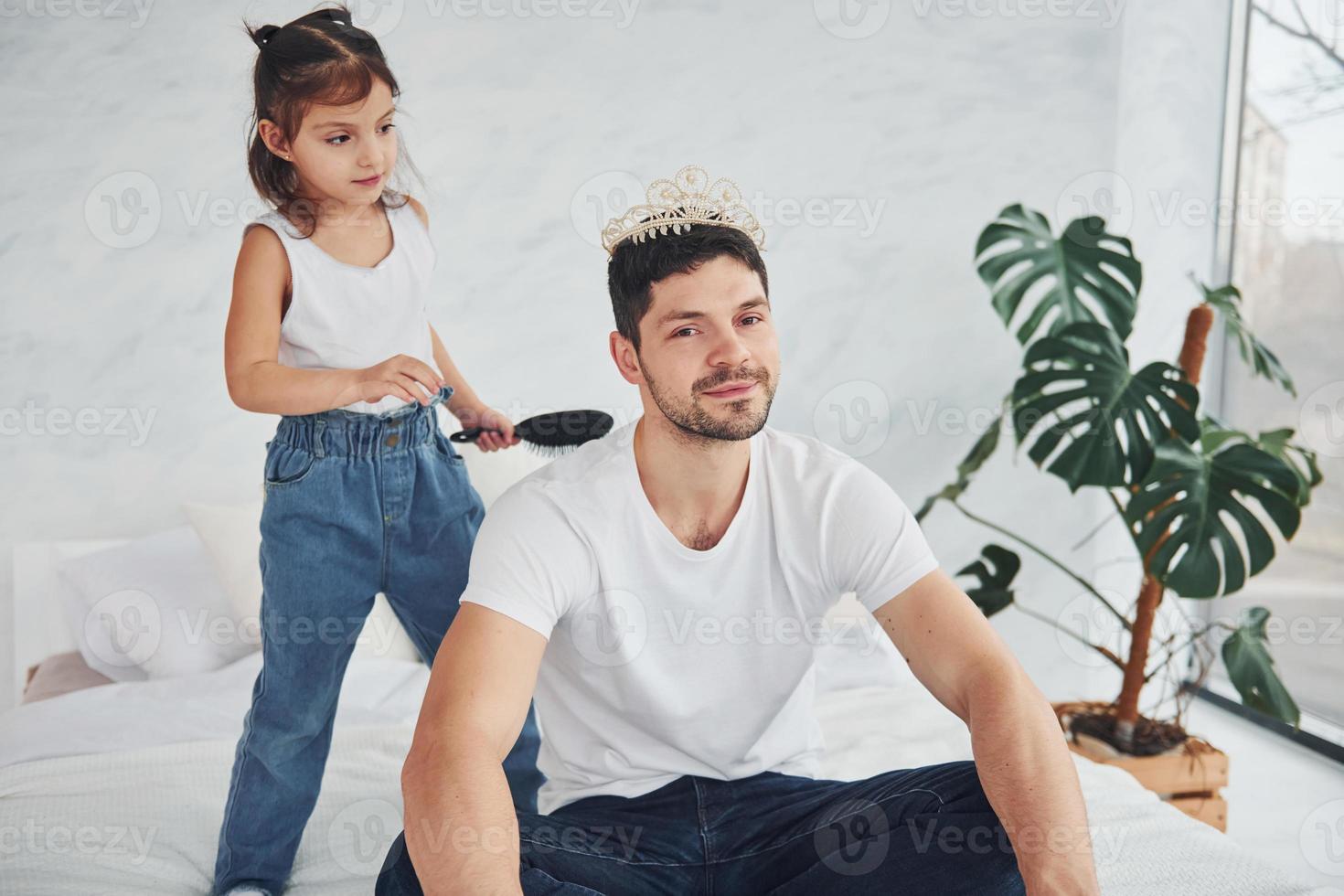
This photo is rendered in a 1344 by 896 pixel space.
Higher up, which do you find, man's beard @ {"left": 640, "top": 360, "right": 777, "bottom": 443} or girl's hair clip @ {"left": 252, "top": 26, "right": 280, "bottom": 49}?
girl's hair clip @ {"left": 252, "top": 26, "right": 280, "bottom": 49}

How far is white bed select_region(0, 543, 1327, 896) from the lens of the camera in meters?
1.47

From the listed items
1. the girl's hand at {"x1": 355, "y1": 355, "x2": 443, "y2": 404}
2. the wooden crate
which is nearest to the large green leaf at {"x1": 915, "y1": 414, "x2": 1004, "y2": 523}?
the wooden crate

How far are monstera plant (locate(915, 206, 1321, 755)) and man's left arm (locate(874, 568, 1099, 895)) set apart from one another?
978 mm

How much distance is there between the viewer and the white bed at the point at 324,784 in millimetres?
1469

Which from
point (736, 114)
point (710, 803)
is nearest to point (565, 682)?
point (710, 803)

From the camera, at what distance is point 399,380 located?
1388mm

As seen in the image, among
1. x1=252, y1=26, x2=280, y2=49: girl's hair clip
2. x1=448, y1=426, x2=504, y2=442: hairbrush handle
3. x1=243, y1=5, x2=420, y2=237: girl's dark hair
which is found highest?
x1=252, y1=26, x2=280, y2=49: girl's hair clip

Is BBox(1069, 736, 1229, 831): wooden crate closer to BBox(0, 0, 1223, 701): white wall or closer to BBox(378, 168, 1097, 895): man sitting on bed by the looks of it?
BBox(0, 0, 1223, 701): white wall

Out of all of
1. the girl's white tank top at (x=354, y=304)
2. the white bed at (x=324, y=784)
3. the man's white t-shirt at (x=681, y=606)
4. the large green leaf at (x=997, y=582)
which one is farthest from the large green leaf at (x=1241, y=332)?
the girl's white tank top at (x=354, y=304)

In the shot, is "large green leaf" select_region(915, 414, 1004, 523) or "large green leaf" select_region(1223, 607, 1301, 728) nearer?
"large green leaf" select_region(1223, 607, 1301, 728)

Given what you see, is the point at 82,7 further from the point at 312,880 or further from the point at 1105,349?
the point at 1105,349

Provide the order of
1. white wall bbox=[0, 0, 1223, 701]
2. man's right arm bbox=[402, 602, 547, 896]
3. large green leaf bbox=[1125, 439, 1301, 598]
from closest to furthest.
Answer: man's right arm bbox=[402, 602, 547, 896], large green leaf bbox=[1125, 439, 1301, 598], white wall bbox=[0, 0, 1223, 701]

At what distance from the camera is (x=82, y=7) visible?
247cm

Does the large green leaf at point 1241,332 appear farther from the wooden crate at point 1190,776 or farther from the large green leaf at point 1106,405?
the wooden crate at point 1190,776
